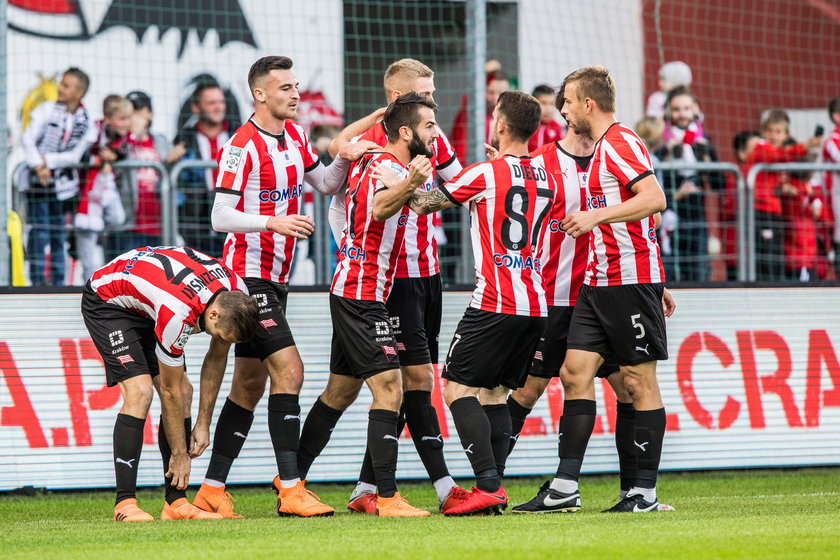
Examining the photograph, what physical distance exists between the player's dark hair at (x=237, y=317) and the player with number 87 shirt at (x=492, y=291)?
942 mm

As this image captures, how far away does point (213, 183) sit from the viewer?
1000 centimetres

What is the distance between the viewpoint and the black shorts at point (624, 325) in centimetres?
624

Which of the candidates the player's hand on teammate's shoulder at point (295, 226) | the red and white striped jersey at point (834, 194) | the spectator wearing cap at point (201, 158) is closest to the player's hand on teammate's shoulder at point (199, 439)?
the player's hand on teammate's shoulder at point (295, 226)

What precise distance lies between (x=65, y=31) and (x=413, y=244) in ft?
20.9

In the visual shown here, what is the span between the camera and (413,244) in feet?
21.9

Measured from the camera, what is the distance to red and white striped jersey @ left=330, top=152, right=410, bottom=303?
6.30 metres

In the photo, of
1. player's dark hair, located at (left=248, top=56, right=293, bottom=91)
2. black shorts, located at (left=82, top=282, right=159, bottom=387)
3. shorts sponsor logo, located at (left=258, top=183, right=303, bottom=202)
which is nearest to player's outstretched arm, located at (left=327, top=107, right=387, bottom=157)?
shorts sponsor logo, located at (left=258, top=183, right=303, bottom=202)

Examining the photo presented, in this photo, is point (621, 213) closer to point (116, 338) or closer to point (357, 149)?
point (357, 149)

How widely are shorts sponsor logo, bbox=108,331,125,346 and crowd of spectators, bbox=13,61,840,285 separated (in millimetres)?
3308

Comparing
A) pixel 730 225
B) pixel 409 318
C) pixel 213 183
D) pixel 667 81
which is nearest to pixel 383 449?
pixel 409 318

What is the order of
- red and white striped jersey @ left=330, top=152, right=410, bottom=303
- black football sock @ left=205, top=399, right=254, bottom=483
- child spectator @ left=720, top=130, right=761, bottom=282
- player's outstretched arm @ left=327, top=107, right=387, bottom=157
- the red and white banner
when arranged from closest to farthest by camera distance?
red and white striped jersey @ left=330, top=152, right=410, bottom=303 → black football sock @ left=205, top=399, right=254, bottom=483 → player's outstretched arm @ left=327, top=107, right=387, bottom=157 → the red and white banner → child spectator @ left=720, top=130, right=761, bottom=282

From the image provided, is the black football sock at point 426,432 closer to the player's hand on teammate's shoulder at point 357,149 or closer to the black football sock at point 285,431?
the black football sock at point 285,431

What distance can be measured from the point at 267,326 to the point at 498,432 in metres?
1.34

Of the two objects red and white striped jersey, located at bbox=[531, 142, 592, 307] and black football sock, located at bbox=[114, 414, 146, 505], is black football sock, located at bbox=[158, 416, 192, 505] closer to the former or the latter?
black football sock, located at bbox=[114, 414, 146, 505]
